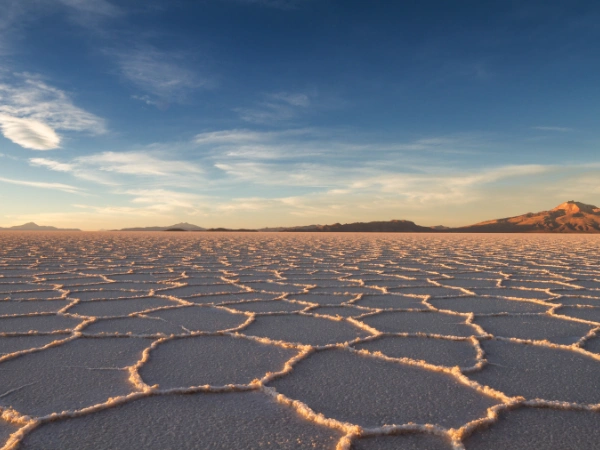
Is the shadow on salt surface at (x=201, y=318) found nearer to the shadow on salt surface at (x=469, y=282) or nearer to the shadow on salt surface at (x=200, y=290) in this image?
the shadow on salt surface at (x=200, y=290)

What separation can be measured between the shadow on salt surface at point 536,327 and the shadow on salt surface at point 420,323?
0.10 metres

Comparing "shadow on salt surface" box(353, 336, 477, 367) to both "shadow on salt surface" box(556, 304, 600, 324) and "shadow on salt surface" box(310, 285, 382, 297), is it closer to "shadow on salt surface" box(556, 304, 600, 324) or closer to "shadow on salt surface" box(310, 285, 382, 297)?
"shadow on salt surface" box(556, 304, 600, 324)

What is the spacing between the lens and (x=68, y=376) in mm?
1439

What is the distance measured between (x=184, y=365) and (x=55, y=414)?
1.52 ft

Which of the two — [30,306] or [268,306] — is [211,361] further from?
[30,306]

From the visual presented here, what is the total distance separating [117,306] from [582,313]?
2423 mm

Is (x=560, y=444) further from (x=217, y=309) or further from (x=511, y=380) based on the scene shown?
(x=217, y=309)

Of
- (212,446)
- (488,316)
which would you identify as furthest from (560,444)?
(488,316)

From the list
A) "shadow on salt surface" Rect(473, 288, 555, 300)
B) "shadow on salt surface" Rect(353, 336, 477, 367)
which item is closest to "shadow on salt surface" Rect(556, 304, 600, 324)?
"shadow on salt surface" Rect(473, 288, 555, 300)

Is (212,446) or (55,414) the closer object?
(212,446)

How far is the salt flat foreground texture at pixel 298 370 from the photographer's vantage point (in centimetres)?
108

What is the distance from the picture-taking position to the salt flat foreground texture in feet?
3.54

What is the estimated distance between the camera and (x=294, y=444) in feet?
3.37

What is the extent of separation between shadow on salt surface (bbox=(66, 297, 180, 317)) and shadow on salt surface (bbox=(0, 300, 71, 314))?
0.33 ft
